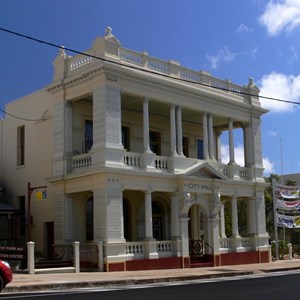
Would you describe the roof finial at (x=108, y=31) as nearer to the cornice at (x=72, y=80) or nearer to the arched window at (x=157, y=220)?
the cornice at (x=72, y=80)

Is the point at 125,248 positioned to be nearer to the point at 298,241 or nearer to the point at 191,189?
the point at 191,189

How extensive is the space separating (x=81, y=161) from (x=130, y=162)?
2.34 metres

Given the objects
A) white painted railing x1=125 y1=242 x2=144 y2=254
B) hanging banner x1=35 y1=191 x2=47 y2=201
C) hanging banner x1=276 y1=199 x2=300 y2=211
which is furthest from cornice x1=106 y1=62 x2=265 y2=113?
white painted railing x1=125 y1=242 x2=144 y2=254

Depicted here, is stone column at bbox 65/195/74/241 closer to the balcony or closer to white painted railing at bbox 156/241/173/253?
the balcony

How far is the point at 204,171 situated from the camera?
29953mm

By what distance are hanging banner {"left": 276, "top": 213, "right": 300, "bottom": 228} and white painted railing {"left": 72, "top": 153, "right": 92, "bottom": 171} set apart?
1441 centimetres

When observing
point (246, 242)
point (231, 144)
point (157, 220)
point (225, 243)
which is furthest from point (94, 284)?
point (231, 144)

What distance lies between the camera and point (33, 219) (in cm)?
3017

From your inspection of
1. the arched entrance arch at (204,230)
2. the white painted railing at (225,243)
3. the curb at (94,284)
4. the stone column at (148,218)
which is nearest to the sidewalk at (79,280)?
the curb at (94,284)

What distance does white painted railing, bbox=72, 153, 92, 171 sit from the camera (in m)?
26.4

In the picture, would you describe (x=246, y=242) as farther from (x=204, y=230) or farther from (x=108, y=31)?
(x=108, y=31)

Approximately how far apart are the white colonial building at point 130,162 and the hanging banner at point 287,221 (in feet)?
8.10

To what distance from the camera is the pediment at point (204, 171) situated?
1137 inches

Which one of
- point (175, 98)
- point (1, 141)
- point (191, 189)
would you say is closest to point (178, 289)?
point (191, 189)
